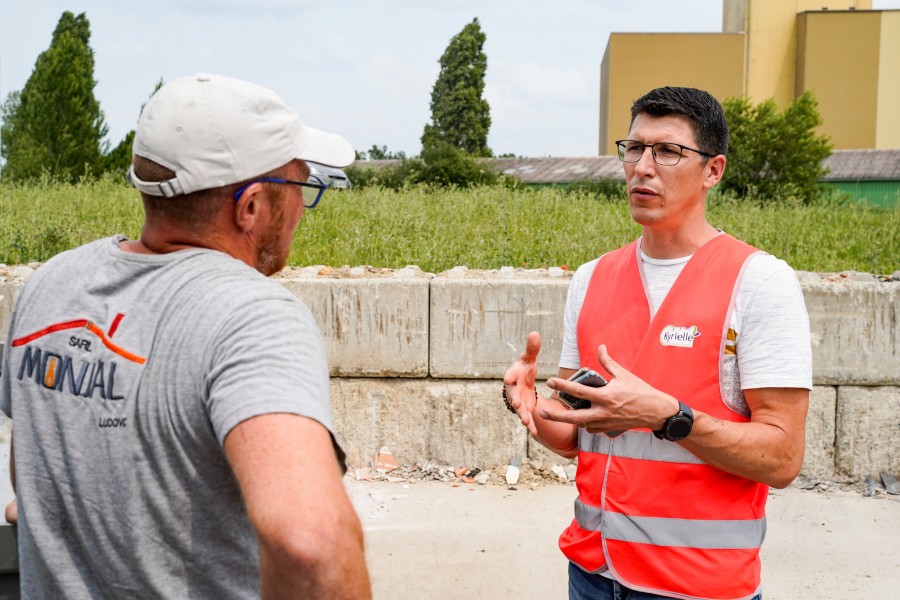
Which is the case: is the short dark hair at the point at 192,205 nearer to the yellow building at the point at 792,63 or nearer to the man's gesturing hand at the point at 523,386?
the man's gesturing hand at the point at 523,386

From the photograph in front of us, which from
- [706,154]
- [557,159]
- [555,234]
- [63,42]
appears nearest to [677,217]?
[706,154]

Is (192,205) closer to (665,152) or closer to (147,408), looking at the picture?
(147,408)

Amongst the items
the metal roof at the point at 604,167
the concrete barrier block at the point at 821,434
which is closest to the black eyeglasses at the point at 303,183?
the concrete barrier block at the point at 821,434

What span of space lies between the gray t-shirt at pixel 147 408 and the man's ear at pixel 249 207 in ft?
0.26

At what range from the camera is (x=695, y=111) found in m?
2.51

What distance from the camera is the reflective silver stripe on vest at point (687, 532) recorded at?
2221 millimetres

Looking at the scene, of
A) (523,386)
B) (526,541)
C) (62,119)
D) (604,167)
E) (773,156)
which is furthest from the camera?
(604,167)

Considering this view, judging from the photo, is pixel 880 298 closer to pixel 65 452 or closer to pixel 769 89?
pixel 65 452

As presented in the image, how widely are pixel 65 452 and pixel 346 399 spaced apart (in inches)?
202

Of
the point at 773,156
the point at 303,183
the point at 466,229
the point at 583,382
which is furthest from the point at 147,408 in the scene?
the point at 773,156

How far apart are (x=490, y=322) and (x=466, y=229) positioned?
11.6 feet

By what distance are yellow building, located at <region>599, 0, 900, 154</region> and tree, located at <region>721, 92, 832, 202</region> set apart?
18.9 metres

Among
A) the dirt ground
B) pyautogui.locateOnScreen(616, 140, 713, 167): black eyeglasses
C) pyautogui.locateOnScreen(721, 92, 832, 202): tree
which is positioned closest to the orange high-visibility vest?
pyautogui.locateOnScreen(616, 140, 713, 167): black eyeglasses

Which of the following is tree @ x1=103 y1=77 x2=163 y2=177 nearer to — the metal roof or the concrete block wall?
the metal roof
